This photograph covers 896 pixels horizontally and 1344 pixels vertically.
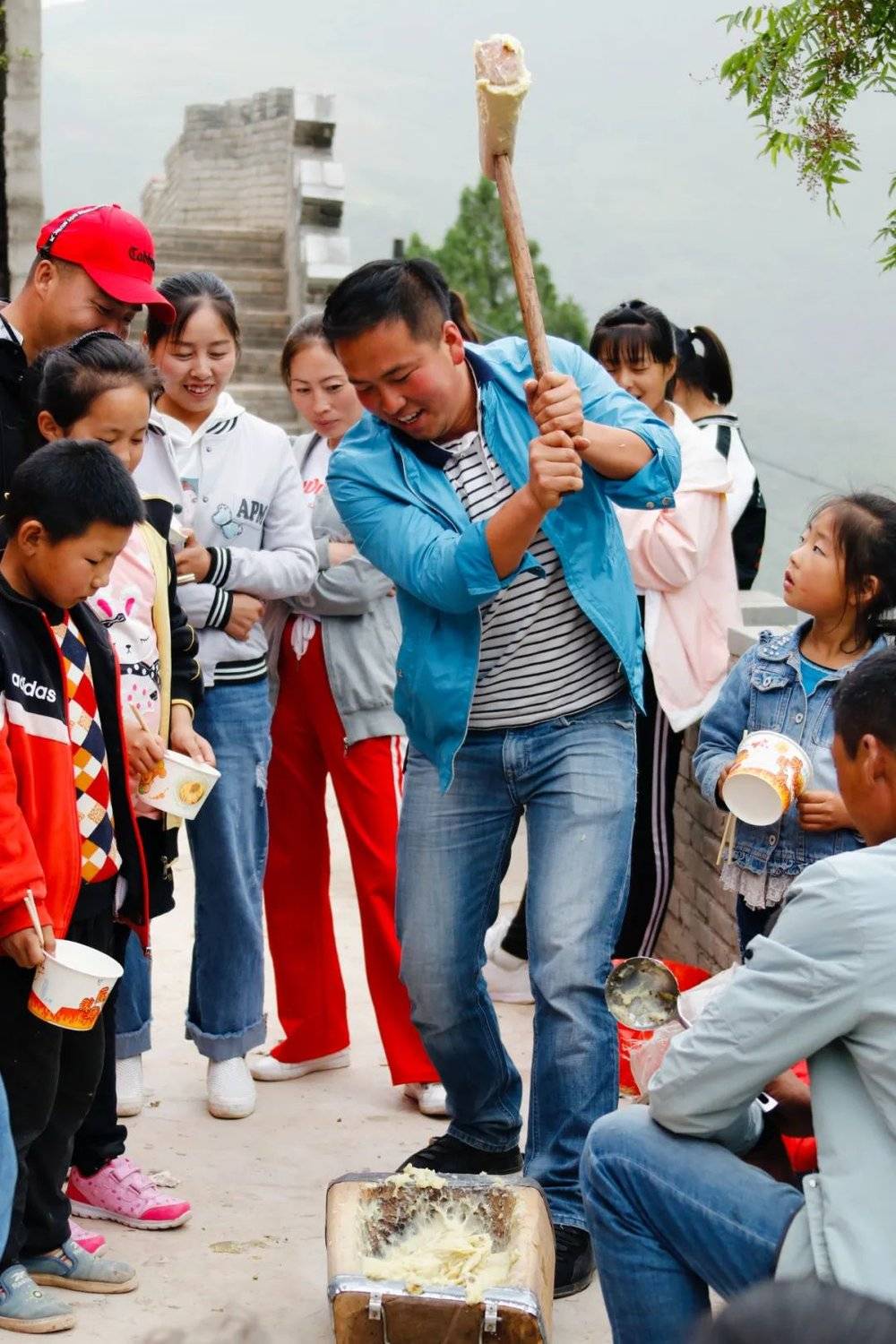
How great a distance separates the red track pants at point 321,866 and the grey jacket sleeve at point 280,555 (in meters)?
0.26

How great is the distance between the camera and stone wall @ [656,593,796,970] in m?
4.93

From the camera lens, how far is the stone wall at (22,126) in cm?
984

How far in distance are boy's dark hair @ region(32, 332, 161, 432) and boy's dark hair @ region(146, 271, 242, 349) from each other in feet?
2.23

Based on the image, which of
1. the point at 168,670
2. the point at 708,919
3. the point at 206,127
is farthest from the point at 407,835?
the point at 206,127

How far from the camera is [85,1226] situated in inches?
140

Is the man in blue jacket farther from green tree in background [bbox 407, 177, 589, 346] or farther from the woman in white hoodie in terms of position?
green tree in background [bbox 407, 177, 589, 346]

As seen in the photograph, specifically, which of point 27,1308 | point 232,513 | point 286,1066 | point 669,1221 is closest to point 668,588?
point 232,513

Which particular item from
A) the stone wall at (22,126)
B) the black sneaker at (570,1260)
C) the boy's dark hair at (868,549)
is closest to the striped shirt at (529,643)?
the boy's dark hair at (868,549)

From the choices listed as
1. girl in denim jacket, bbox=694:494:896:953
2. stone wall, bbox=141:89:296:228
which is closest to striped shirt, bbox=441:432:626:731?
girl in denim jacket, bbox=694:494:896:953

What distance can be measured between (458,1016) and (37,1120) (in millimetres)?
962

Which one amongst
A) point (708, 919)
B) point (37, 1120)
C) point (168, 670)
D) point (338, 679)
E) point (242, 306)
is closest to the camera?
point (37, 1120)

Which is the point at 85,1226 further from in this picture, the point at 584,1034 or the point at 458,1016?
the point at 584,1034

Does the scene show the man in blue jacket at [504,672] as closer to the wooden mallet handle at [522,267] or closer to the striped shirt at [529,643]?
the striped shirt at [529,643]

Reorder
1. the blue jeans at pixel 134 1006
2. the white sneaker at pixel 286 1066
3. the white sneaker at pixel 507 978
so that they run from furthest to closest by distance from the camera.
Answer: the white sneaker at pixel 507 978
the white sneaker at pixel 286 1066
the blue jeans at pixel 134 1006
